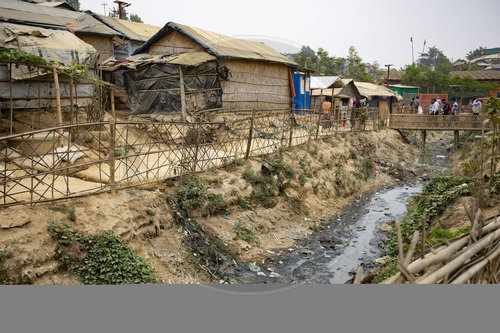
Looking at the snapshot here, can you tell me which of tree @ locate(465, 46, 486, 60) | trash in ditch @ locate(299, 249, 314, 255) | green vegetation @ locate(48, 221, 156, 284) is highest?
tree @ locate(465, 46, 486, 60)

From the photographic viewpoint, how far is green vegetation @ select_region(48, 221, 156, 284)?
322 cm

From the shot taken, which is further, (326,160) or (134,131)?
(326,160)

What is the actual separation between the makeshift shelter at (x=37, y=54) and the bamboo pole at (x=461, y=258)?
4.06 meters

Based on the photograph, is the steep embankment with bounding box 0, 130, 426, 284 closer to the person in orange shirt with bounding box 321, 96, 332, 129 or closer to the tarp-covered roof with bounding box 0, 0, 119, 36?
the person in orange shirt with bounding box 321, 96, 332, 129

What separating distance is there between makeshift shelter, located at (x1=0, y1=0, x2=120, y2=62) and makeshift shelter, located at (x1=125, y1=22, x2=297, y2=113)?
1.24 meters

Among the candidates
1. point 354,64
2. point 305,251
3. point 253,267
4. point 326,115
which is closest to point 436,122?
point 326,115

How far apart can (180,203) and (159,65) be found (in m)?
4.30

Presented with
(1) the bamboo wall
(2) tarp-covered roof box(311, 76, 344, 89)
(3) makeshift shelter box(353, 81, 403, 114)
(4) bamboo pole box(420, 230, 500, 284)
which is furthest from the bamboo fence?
(3) makeshift shelter box(353, 81, 403, 114)

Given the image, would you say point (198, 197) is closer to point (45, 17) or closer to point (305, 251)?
point (305, 251)

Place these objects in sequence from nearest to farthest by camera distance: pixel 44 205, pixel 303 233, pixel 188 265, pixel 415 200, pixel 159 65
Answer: pixel 44 205 < pixel 188 265 < pixel 303 233 < pixel 415 200 < pixel 159 65

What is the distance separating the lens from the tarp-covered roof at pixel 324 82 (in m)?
13.4

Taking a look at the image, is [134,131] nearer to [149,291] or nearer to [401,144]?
[149,291]

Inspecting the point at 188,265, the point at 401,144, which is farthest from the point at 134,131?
the point at 401,144

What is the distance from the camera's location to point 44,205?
355cm
